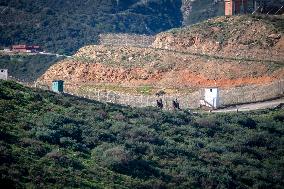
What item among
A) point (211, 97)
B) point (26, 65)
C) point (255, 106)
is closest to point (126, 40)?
point (26, 65)

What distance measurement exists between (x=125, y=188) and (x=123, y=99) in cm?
2197

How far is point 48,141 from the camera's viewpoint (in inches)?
1140

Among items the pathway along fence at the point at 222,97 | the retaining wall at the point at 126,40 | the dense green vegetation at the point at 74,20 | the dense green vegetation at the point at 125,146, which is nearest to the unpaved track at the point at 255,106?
the pathway along fence at the point at 222,97

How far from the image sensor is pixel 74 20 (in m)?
106

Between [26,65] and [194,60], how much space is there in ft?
101

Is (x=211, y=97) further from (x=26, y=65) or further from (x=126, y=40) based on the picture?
(x=26, y=65)

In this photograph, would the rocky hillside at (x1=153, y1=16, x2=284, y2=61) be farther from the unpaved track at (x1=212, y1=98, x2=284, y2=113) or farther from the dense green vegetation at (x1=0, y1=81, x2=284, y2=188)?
the dense green vegetation at (x1=0, y1=81, x2=284, y2=188)

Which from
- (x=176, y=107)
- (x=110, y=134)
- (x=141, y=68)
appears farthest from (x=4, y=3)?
(x=110, y=134)

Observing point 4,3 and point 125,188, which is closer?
point 125,188

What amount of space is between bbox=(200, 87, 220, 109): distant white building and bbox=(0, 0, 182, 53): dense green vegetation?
1945 inches

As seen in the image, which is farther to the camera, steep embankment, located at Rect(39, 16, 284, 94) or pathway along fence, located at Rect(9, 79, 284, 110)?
steep embankment, located at Rect(39, 16, 284, 94)

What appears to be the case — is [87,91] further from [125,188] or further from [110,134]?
[125,188]

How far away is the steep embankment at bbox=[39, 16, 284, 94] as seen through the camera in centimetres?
5541

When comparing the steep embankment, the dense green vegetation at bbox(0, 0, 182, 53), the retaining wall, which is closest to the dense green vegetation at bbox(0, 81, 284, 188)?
the steep embankment
